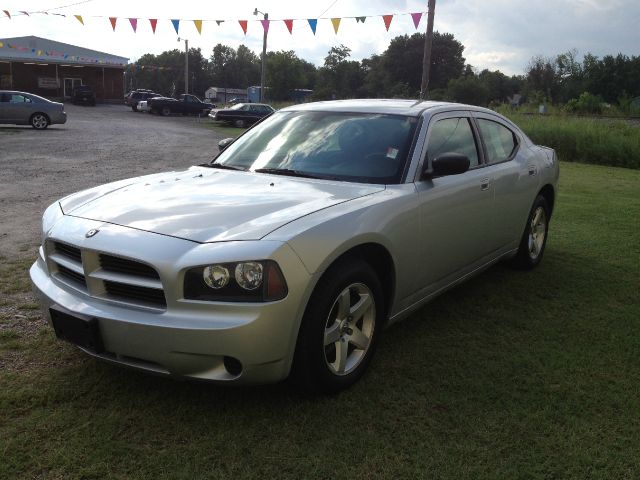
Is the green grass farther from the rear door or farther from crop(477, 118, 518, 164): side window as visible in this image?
the rear door

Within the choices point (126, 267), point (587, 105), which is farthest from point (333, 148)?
point (587, 105)

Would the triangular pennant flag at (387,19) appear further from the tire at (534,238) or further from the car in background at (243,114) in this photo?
the car in background at (243,114)

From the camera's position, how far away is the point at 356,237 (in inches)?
119

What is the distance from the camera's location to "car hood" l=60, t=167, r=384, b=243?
2.84 m

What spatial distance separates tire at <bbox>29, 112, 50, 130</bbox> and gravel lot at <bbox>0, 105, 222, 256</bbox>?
2.09 ft

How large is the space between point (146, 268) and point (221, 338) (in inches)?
19.0

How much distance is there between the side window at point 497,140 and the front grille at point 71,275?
3115 mm

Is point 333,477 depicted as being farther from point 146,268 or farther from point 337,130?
point 337,130

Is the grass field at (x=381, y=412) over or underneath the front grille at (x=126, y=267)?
underneath

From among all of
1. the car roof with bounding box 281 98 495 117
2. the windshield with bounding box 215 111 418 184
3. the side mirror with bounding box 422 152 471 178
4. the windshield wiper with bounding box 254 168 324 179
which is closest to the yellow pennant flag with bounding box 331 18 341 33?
the car roof with bounding box 281 98 495 117

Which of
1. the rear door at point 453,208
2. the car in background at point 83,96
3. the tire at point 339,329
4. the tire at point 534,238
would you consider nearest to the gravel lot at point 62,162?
the tire at point 339,329

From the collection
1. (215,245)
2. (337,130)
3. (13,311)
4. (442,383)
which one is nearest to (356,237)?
(215,245)

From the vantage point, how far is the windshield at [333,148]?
12.2 feet

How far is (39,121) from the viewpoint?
22.7 m
